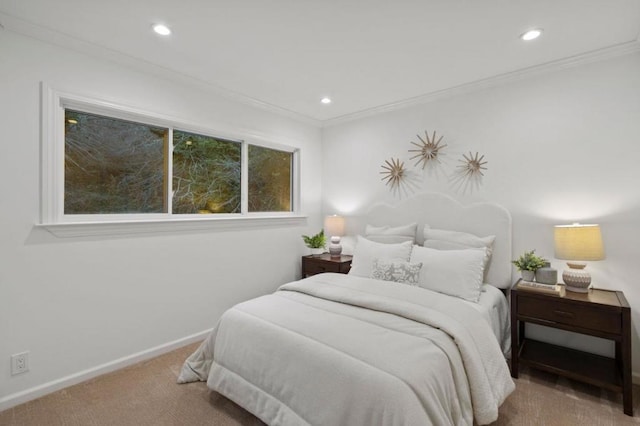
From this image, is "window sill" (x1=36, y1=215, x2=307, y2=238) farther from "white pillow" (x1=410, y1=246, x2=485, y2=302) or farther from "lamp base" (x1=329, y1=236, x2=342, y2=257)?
"white pillow" (x1=410, y1=246, x2=485, y2=302)

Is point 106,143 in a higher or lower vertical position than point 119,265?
higher

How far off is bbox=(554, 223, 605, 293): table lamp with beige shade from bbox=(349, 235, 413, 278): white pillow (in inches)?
45.0

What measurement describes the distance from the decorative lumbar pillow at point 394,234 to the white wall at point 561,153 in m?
0.48

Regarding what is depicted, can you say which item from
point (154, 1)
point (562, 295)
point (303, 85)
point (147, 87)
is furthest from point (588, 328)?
point (147, 87)

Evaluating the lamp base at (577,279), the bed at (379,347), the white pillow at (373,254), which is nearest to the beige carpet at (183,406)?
the bed at (379,347)

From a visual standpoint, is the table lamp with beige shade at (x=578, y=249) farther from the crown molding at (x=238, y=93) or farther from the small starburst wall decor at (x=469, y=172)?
the crown molding at (x=238, y=93)

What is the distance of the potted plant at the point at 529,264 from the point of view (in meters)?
2.48

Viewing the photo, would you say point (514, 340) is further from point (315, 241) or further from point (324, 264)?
point (315, 241)

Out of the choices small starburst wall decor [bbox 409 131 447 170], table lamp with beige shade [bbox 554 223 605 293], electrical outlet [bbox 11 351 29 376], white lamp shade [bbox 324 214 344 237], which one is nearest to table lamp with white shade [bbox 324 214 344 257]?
white lamp shade [bbox 324 214 344 237]

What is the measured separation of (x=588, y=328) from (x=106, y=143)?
3.83 m

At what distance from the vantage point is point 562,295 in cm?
223

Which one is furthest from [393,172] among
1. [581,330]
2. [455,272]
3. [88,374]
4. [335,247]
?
[88,374]

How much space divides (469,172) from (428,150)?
0.49 metres

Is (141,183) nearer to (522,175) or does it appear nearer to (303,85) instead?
(303,85)
